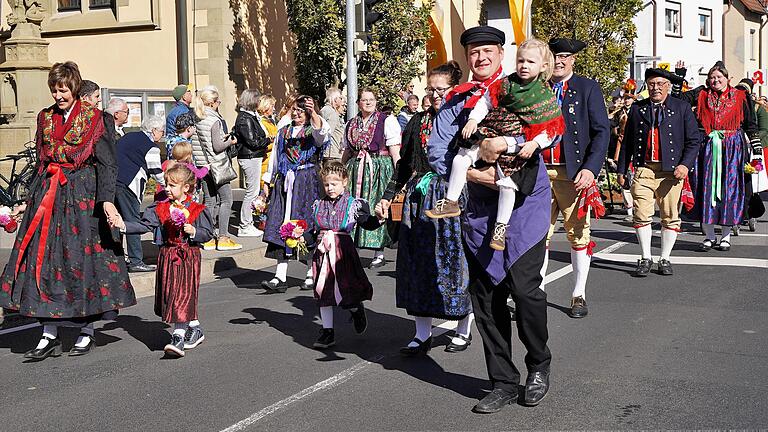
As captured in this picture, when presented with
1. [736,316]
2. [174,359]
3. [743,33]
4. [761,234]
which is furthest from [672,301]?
[743,33]

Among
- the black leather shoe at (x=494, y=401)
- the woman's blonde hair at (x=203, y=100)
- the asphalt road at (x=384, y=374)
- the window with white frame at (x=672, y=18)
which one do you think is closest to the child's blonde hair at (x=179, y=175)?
the asphalt road at (x=384, y=374)

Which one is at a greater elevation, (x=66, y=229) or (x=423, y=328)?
(x=66, y=229)

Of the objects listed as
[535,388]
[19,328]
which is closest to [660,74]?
[535,388]

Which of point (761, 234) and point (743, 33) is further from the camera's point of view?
point (743, 33)

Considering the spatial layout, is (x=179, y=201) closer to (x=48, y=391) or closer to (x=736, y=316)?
(x=48, y=391)

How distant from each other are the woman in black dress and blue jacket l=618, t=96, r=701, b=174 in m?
5.28

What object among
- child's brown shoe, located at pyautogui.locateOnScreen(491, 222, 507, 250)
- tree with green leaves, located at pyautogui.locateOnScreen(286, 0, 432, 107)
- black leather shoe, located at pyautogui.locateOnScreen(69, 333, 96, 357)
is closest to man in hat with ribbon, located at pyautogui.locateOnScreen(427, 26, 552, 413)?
child's brown shoe, located at pyautogui.locateOnScreen(491, 222, 507, 250)

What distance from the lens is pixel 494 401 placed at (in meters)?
5.66

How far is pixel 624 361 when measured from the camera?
6738mm

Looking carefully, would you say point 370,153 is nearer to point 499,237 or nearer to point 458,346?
point 458,346

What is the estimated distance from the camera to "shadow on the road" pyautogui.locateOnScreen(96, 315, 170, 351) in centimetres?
779

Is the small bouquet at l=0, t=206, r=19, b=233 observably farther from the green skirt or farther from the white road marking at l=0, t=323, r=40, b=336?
the green skirt

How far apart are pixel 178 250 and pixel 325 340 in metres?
1.21

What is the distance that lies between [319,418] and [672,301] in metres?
4.26
